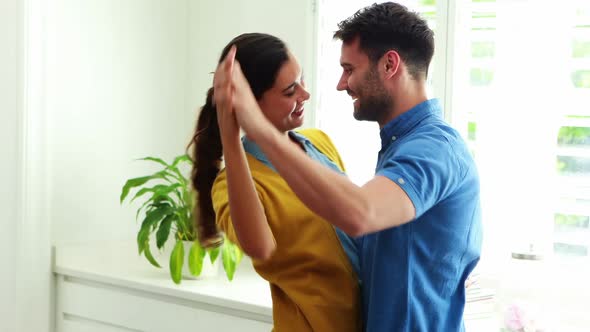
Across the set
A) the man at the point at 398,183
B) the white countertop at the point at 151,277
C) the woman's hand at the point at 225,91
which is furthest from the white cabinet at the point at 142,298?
the woman's hand at the point at 225,91

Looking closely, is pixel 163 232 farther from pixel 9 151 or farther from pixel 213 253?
pixel 9 151

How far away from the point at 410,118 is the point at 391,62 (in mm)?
109

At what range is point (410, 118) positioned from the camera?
1.57 metres

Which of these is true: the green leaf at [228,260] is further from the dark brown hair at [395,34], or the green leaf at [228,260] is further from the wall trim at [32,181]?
the dark brown hair at [395,34]

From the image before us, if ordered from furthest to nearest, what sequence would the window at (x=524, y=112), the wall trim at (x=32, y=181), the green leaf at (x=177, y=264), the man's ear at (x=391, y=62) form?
the wall trim at (x=32, y=181)
the green leaf at (x=177, y=264)
the window at (x=524, y=112)
the man's ear at (x=391, y=62)

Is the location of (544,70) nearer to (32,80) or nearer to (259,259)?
(259,259)

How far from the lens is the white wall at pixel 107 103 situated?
307 cm

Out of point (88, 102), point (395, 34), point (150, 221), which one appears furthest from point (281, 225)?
point (88, 102)

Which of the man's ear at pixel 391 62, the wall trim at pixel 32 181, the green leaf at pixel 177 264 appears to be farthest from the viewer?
the wall trim at pixel 32 181

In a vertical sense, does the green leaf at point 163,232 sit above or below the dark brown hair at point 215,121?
below

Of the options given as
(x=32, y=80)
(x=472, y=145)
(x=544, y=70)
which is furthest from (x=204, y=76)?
(x=544, y=70)

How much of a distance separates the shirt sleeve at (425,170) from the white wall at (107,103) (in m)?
1.91

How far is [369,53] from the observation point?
5.18ft

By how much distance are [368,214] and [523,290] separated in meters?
1.41
